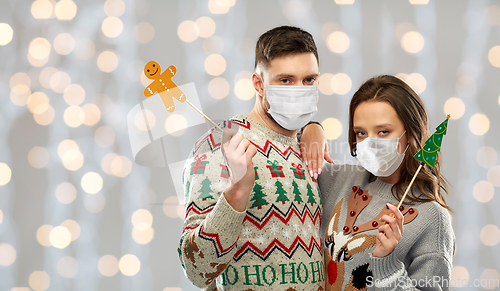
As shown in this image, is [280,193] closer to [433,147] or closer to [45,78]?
[433,147]

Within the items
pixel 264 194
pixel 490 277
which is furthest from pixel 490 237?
pixel 264 194

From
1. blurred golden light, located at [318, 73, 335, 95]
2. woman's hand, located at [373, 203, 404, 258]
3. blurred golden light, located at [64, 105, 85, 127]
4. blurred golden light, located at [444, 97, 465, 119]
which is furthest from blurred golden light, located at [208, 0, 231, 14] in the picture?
woman's hand, located at [373, 203, 404, 258]

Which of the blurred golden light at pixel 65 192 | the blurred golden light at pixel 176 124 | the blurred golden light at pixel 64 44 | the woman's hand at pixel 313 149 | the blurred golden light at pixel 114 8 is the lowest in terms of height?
the blurred golden light at pixel 65 192

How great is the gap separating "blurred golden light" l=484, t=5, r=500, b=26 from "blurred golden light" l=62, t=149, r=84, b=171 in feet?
6.55

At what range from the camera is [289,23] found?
1.91m

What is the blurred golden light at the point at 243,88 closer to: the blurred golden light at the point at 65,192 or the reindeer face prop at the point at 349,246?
the blurred golden light at the point at 65,192

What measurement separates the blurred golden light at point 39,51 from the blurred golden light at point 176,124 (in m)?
1.41

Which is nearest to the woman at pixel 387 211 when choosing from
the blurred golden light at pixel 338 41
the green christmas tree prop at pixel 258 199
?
the green christmas tree prop at pixel 258 199

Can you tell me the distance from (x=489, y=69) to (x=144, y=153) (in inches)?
72.1

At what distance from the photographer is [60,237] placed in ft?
6.04

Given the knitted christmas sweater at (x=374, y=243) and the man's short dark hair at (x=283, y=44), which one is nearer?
the knitted christmas sweater at (x=374, y=243)

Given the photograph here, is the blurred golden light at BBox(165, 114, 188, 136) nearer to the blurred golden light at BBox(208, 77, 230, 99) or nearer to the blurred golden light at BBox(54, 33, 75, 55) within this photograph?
the blurred golden light at BBox(208, 77, 230, 99)

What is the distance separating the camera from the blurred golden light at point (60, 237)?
6.02ft

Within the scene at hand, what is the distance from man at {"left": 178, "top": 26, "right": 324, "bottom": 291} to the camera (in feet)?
2.59
